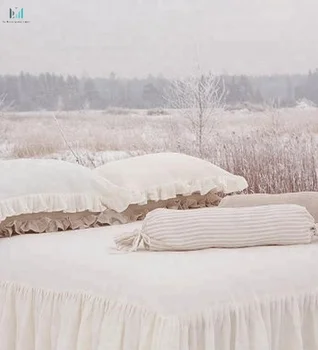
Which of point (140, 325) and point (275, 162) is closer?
point (140, 325)

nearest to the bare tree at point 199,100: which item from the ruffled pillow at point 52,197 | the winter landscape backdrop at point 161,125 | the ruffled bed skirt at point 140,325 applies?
the winter landscape backdrop at point 161,125

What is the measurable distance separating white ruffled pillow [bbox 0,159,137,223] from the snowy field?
3.30 ft

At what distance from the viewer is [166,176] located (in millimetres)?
3297

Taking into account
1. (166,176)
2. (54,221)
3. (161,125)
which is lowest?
(54,221)

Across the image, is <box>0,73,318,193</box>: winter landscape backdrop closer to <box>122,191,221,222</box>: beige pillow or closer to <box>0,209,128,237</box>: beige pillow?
<box>122,191,221,222</box>: beige pillow

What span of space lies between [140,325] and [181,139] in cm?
221

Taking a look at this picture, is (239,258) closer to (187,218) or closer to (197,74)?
(187,218)

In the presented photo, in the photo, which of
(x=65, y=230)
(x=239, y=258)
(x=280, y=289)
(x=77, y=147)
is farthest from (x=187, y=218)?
(x=77, y=147)

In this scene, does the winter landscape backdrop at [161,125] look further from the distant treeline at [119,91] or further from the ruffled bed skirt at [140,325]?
the ruffled bed skirt at [140,325]

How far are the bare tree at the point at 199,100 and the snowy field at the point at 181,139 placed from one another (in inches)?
0.9

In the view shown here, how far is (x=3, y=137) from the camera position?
4.05 meters

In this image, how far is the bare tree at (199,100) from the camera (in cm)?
416

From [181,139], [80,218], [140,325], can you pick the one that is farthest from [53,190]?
[181,139]

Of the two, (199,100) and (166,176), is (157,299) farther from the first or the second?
(199,100)
